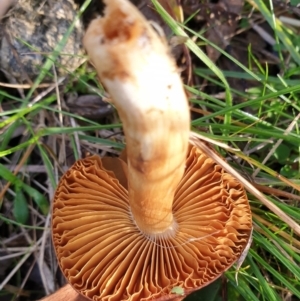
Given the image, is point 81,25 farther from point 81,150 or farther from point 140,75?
point 140,75

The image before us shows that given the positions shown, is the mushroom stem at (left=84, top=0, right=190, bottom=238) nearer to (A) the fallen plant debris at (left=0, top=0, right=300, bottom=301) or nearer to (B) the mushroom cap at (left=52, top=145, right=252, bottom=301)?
(B) the mushroom cap at (left=52, top=145, right=252, bottom=301)

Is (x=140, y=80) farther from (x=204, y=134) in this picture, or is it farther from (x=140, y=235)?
(x=204, y=134)

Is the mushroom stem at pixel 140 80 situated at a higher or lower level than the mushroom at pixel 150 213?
higher

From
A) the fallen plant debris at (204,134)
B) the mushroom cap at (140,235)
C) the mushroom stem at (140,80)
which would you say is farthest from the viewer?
the fallen plant debris at (204,134)

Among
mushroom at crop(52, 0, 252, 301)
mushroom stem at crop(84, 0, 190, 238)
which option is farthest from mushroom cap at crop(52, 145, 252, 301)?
mushroom stem at crop(84, 0, 190, 238)

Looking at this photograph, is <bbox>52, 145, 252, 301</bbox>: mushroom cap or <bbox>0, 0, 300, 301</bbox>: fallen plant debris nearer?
<bbox>52, 145, 252, 301</bbox>: mushroom cap

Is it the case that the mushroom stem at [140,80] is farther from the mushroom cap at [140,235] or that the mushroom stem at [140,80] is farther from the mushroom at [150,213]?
the mushroom cap at [140,235]

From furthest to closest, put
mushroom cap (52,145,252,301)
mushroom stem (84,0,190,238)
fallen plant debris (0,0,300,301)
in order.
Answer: fallen plant debris (0,0,300,301), mushroom cap (52,145,252,301), mushroom stem (84,0,190,238)

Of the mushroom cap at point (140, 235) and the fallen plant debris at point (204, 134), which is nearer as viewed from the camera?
the mushroom cap at point (140, 235)

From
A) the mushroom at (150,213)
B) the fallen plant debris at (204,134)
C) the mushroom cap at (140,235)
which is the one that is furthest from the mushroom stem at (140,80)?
the fallen plant debris at (204,134)
